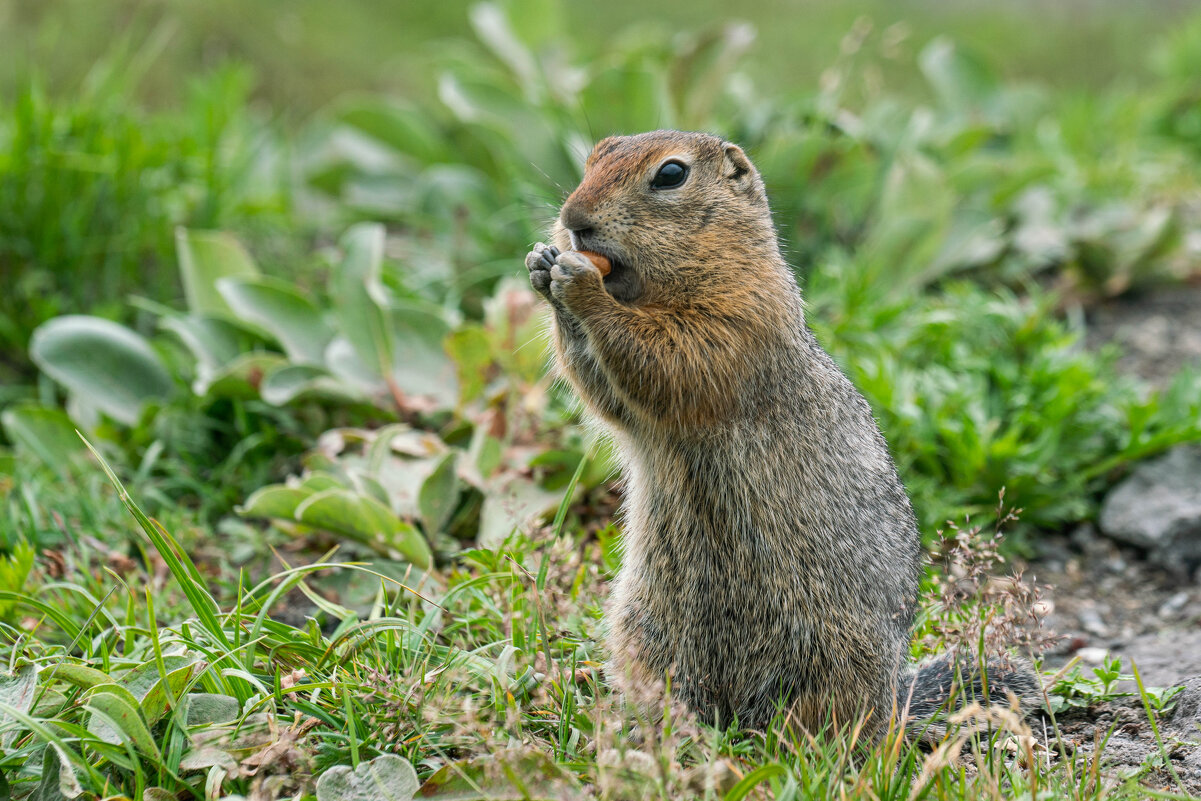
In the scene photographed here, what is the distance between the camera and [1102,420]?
4.50m

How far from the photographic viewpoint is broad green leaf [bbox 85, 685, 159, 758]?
2393mm

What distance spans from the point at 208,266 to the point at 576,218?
2.58m

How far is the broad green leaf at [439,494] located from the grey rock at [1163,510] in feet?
8.46

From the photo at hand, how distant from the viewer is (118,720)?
2.43 meters

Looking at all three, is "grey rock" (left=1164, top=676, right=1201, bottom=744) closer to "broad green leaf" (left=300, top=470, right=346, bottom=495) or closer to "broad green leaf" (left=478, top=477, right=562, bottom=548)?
"broad green leaf" (left=478, top=477, right=562, bottom=548)

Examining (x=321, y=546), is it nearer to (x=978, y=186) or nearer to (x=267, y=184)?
(x=267, y=184)

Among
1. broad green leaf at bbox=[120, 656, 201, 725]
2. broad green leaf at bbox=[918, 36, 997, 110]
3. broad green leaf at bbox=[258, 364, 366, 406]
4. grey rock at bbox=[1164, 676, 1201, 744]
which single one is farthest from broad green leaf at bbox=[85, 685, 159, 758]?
broad green leaf at bbox=[918, 36, 997, 110]

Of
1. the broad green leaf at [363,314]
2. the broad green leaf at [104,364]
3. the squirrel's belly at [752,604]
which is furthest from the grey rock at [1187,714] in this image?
the broad green leaf at [104,364]

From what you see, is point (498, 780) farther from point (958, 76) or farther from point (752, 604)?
point (958, 76)

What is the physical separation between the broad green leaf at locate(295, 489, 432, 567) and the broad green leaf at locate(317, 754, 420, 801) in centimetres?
120

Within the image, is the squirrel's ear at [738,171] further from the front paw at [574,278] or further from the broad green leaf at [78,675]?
the broad green leaf at [78,675]

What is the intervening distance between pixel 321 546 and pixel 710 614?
167cm

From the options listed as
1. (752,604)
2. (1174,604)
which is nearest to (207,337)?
(752,604)

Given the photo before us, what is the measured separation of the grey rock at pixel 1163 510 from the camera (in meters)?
4.22
